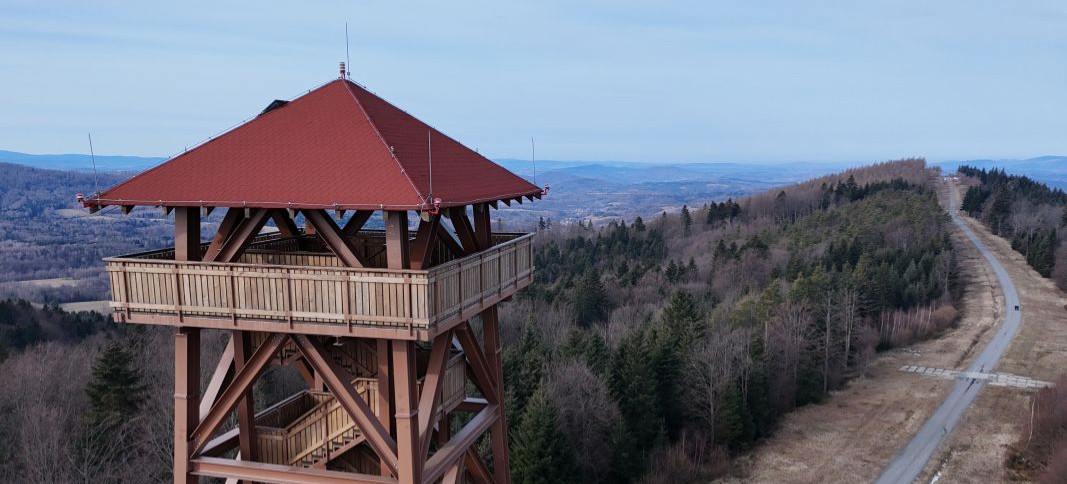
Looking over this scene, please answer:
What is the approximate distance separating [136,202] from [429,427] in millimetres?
6383

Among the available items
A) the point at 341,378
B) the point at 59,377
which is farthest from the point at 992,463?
the point at 59,377

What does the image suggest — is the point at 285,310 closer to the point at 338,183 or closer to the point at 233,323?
the point at 233,323

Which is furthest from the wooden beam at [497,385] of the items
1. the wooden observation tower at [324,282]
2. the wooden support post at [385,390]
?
the wooden support post at [385,390]

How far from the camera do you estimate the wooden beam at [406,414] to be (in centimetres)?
1223

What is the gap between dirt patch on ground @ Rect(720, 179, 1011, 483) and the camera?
3859cm

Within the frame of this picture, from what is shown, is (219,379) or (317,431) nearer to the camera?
(219,379)

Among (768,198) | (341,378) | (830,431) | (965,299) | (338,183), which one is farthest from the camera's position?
(768,198)

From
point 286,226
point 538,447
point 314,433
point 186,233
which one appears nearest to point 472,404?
point 314,433

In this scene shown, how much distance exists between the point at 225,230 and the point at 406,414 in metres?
4.84

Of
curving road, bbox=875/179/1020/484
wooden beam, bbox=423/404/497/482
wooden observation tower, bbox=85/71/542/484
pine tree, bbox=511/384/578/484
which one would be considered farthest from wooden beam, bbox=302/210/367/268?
curving road, bbox=875/179/1020/484

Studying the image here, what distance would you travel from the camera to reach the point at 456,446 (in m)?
14.8

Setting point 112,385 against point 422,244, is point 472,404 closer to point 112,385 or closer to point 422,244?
point 422,244

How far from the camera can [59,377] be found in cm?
3900

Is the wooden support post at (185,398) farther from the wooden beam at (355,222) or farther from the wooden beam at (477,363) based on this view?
the wooden beam at (477,363)
